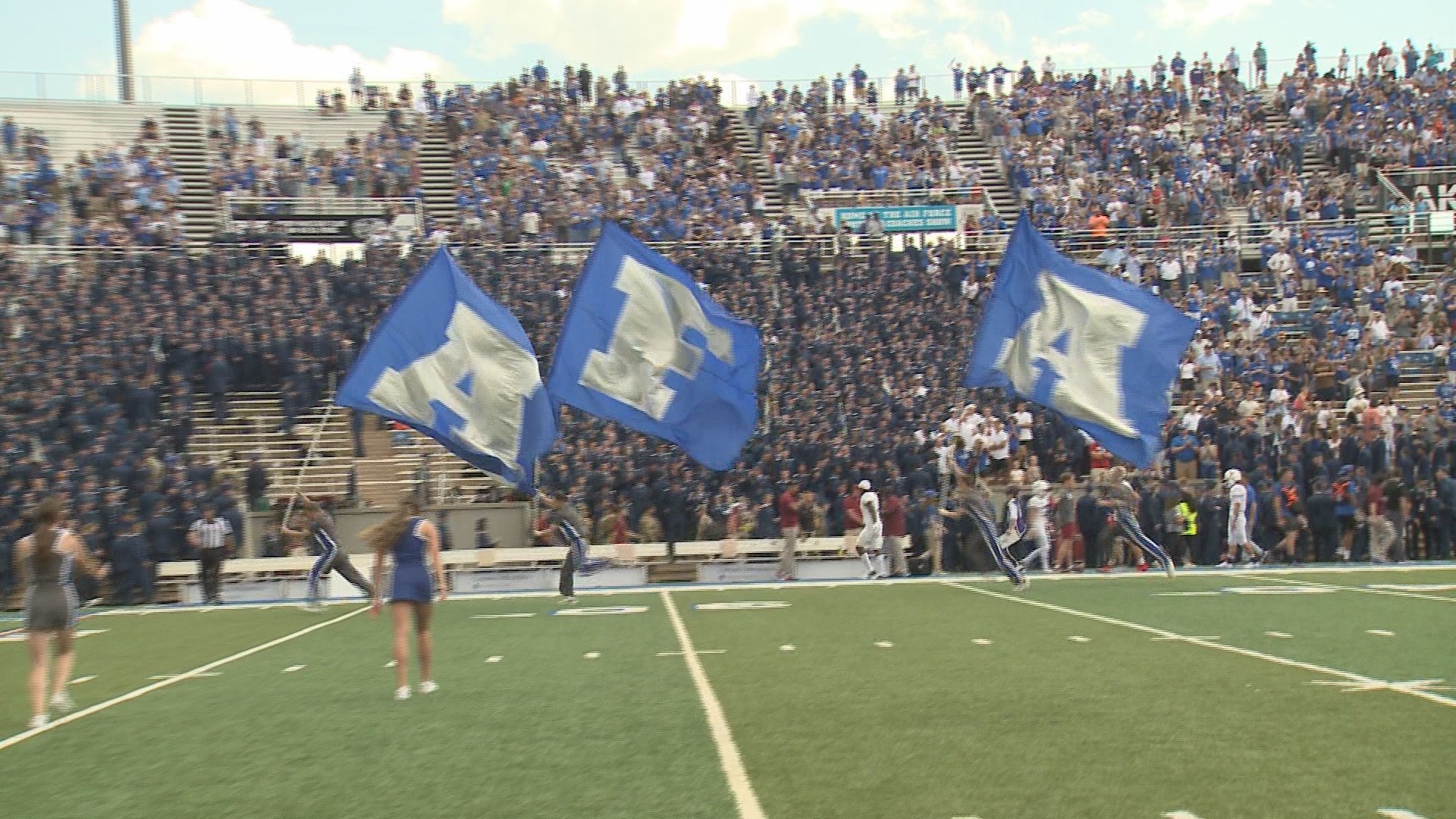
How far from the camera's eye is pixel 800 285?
31906 millimetres

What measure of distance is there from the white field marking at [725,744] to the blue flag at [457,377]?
4028 mm

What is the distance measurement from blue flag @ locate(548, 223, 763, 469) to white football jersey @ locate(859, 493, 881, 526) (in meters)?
6.75

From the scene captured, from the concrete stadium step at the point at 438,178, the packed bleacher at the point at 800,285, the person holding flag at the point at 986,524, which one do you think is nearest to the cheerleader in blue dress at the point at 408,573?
the person holding flag at the point at 986,524

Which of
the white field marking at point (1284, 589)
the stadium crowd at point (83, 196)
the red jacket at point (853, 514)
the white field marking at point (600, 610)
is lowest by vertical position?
the white field marking at point (1284, 589)

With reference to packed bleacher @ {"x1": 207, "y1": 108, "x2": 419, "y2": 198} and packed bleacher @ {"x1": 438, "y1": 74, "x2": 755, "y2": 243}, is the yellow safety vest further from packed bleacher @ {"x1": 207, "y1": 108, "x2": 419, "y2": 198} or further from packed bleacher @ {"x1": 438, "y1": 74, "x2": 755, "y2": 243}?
packed bleacher @ {"x1": 207, "y1": 108, "x2": 419, "y2": 198}

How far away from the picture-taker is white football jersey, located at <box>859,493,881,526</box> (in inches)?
921

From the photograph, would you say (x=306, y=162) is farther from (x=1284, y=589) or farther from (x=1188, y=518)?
(x=1284, y=589)

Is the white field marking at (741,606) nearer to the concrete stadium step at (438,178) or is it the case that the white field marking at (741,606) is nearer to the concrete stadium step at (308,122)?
the concrete stadium step at (438,178)

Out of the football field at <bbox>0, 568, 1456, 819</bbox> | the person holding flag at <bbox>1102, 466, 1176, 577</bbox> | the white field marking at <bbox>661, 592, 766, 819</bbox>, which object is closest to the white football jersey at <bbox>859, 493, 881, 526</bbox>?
the person holding flag at <bbox>1102, 466, 1176, 577</bbox>

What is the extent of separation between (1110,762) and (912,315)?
24.2 m

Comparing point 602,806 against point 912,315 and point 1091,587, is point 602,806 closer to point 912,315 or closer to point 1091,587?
point 1091,587

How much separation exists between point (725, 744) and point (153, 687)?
5.84 meters

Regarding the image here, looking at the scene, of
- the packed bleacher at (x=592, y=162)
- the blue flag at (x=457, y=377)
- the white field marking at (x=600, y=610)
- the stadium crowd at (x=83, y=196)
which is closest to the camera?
the blue flag at (x=457, y=377)

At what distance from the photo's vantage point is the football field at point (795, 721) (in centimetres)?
655
